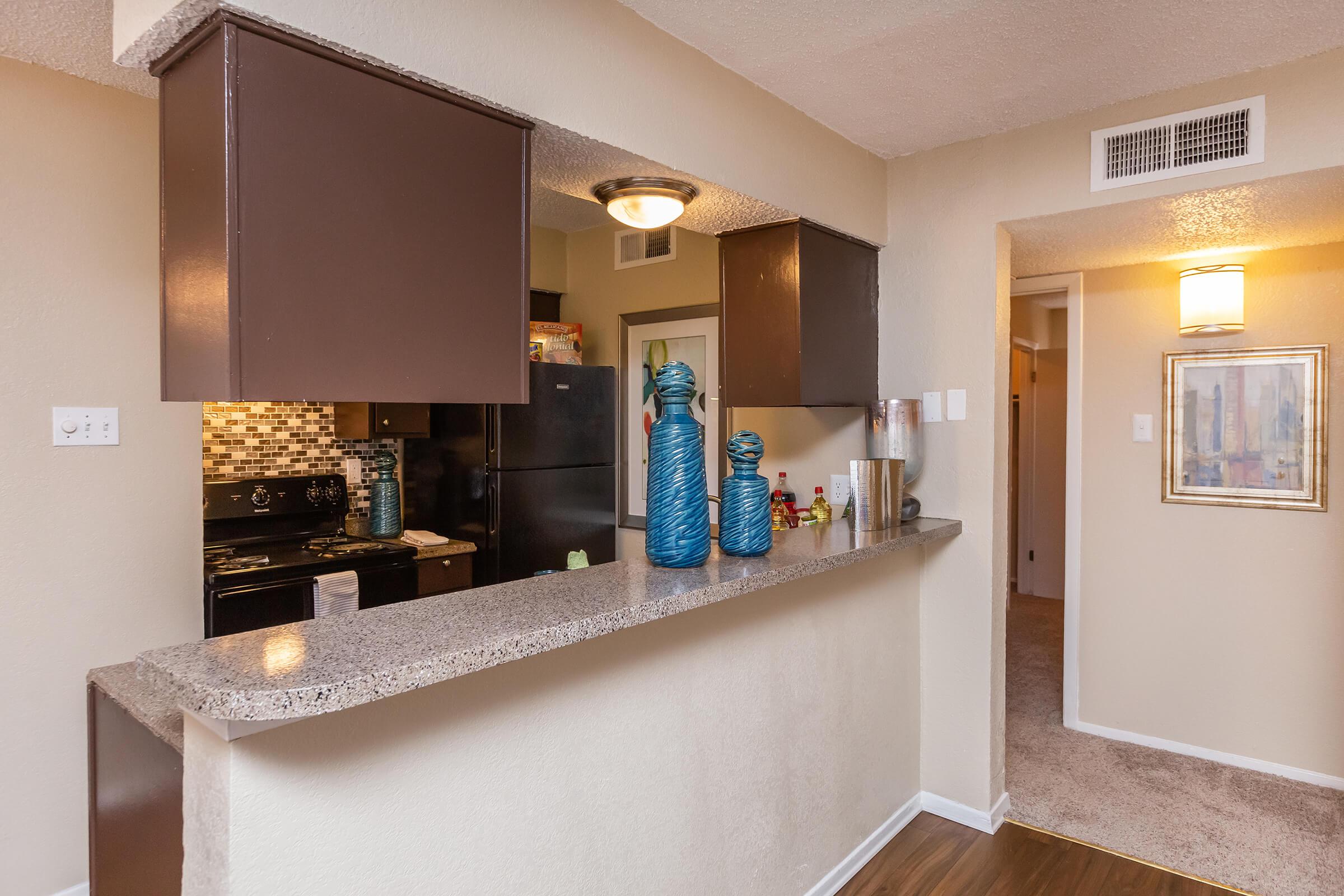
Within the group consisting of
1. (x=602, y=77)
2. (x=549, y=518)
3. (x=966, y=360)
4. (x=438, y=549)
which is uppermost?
(x=602, y=77)

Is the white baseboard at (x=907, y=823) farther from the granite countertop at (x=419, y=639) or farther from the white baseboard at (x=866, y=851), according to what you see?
the granite countertop at (x=419, y=639)

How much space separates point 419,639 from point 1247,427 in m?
3.31

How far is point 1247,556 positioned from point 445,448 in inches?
136

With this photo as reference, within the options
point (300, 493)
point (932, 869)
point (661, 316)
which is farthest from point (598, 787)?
point (661, 316)

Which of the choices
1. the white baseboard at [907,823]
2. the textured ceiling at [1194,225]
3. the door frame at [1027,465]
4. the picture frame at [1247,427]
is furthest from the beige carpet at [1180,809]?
the door frame at [1027,465]

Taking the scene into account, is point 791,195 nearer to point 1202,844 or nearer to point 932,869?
point 932,869

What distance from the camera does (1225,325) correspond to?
3043 mm

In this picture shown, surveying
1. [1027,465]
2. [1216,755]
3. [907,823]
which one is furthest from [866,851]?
[1027,465]

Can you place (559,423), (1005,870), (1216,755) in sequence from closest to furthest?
1. (1005,870)
2. (1216,755)
3. (559,423)

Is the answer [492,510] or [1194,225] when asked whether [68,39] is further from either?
[1194,225]

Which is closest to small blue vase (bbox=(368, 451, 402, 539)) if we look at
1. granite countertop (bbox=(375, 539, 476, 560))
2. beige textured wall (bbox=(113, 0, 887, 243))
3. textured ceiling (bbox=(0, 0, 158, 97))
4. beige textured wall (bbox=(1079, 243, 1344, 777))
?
granite countertop (bbox=(375, 539, 476, 560))

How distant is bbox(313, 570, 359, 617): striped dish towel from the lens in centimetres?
230

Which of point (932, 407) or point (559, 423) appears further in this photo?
point (559, 423)

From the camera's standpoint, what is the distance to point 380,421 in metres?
3.56
